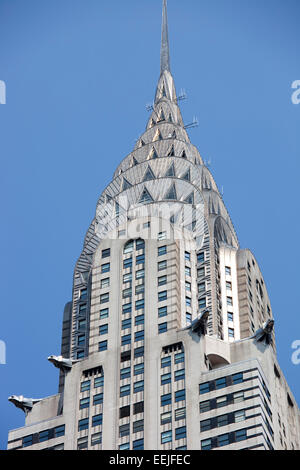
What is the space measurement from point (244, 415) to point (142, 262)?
34033 millimetres

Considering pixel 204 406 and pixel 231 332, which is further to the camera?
pixel 231 332

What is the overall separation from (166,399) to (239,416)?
10.7 m

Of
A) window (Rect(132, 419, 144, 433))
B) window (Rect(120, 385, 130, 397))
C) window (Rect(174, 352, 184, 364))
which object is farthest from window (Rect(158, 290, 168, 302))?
window (Rect(132, 419, 144, 433))

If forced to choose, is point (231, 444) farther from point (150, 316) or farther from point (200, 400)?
point (150, 316)

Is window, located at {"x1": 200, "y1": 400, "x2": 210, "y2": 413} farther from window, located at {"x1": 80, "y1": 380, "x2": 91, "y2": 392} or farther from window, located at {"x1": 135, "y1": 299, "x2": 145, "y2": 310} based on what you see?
window, located at {"x1": 135, "y1": 299, "x2": 145, "y2": 310}

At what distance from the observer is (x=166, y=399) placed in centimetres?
17675

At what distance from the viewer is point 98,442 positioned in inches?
6929

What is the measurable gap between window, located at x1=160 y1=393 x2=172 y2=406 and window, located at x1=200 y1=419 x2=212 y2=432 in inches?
243

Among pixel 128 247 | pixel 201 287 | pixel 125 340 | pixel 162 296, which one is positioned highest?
pixel 128 247

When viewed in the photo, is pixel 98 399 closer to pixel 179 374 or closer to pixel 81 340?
pixel 179 374

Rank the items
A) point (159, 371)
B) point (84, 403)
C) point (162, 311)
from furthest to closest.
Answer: point (162, 311) → point (84, 403) → point (159, 371)

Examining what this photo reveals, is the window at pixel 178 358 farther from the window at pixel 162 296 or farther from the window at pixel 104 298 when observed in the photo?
the window at pixel 104 298

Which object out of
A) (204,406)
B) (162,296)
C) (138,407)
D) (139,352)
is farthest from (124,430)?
(162,296)
